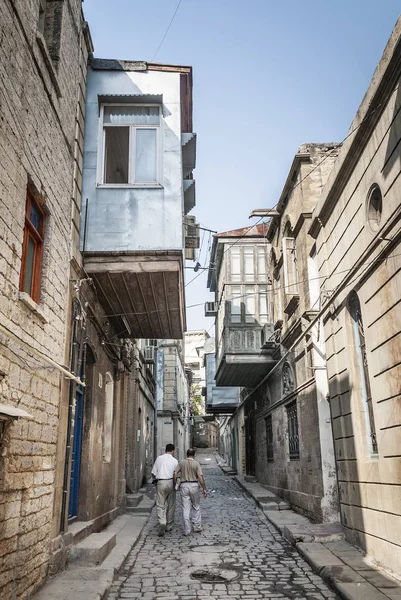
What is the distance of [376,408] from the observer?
664 centimetres

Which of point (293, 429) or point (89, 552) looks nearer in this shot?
point (89, 552)

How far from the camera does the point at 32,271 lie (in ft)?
20.6

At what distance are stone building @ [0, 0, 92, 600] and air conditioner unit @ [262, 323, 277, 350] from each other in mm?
7950

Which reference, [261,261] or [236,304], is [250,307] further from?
[261,261]

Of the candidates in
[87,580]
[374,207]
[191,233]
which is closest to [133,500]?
[191,233]

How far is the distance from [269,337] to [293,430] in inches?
109

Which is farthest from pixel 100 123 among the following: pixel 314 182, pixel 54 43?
pixel 314 182

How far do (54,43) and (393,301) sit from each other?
5961 mm

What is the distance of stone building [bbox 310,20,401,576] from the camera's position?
5.95 metres

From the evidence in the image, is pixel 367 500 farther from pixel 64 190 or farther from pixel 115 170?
pixel 115 170

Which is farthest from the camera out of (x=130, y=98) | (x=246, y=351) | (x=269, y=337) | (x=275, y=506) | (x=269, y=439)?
(x=269, y=439)

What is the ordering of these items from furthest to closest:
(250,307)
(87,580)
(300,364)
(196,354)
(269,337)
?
(196,354) < (250,307) < (269,337) < (300,364) < (87,580)

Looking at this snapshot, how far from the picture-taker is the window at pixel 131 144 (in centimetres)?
900

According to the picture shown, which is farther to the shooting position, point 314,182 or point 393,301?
point 314,182
